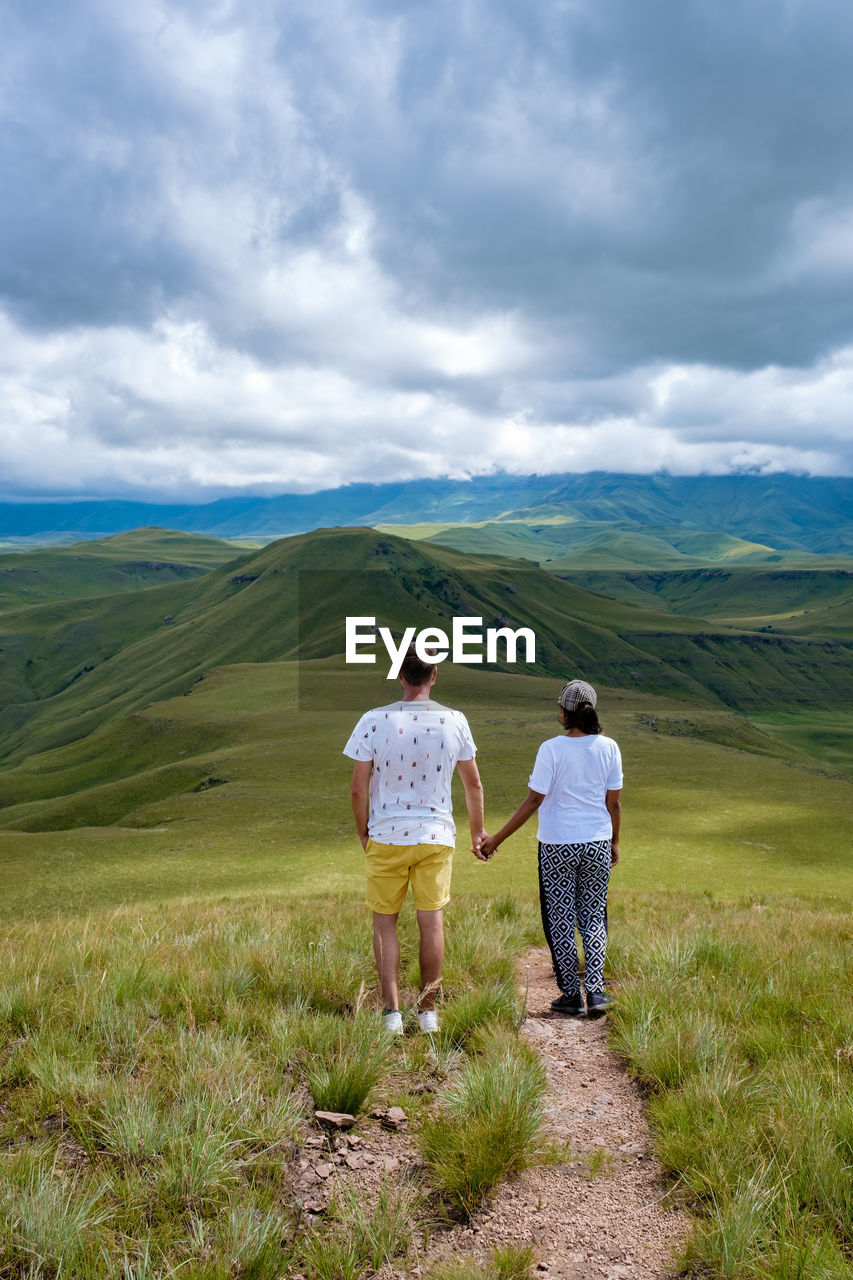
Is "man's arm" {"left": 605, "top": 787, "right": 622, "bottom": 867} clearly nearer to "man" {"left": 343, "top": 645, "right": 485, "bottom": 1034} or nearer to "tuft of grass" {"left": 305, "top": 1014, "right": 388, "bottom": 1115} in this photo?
"man" {"left": 343, "top": 645, "right": 485, "bottom": 1034}

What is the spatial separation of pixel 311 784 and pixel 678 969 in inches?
1623

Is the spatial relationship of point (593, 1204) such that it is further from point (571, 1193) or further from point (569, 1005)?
point (569, 1005)

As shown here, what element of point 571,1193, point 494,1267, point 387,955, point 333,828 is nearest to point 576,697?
point 387,955

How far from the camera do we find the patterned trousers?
7.14 metres

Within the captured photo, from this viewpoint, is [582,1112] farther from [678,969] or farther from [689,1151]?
[678,969]

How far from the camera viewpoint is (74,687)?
583 ft

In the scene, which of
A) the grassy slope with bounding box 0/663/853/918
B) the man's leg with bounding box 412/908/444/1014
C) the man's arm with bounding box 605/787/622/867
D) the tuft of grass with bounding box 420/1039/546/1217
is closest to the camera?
the tuft of grass with bounding box 420/1039/546/1217

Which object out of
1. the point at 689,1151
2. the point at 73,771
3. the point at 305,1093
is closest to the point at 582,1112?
the point at 689,1151

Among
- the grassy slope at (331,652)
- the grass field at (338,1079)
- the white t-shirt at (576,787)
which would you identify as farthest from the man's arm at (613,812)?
the grassy slope at (331,652)

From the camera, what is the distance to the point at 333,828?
36.7m

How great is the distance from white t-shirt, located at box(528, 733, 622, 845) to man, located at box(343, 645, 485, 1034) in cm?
112

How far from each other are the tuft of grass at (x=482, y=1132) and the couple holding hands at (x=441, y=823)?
127cm

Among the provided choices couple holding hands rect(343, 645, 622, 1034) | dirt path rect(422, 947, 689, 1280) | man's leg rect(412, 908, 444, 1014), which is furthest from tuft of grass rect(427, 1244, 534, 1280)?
man's leg rect(412, 908, 444, 1014)

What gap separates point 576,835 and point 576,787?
463 mm
